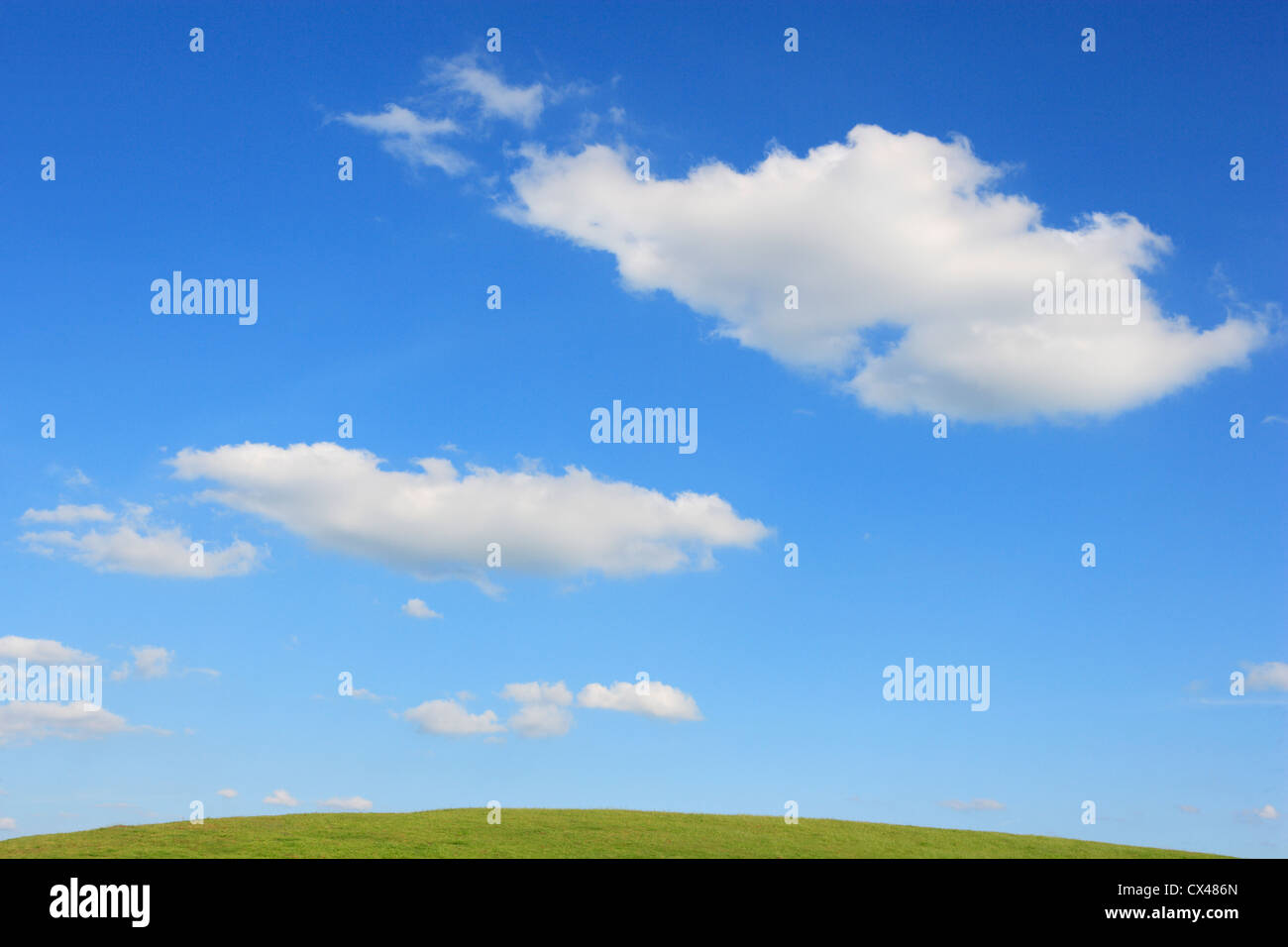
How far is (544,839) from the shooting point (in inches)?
1914

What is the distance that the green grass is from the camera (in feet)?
150

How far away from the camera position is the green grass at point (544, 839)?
45.7 m

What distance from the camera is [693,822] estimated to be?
54594mm
